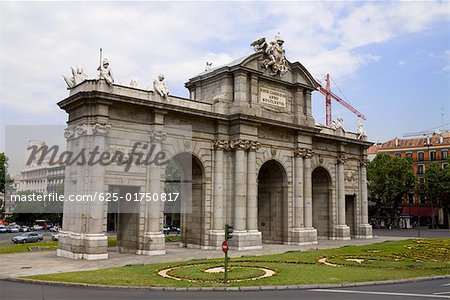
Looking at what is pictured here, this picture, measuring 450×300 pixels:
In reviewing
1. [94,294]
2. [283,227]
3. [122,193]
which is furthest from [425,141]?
[94,294]

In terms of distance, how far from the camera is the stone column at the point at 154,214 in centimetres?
3052

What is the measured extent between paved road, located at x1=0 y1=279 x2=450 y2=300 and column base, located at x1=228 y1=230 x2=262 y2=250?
16.4m

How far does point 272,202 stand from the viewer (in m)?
41.0

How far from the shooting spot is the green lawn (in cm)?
1931

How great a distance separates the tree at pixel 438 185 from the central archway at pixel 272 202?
172 feet

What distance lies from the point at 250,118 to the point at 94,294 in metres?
21.6

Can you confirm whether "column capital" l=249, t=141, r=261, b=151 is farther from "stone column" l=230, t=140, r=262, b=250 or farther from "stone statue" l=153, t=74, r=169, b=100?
"stone statue" l=153, t=74, r=169, b=100

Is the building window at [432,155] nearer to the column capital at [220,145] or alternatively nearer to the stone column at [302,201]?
the stone column at [302,201]

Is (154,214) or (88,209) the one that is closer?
(88,209)

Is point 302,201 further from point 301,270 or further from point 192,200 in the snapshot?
point 301,270

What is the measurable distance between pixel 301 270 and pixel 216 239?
1266 centimetres

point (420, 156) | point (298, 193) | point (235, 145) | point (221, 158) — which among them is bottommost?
point (298, 193)

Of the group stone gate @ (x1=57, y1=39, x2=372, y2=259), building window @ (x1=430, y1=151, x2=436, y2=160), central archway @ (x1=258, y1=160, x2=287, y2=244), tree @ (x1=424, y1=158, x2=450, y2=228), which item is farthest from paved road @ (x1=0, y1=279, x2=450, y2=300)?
building window @ (x1=430, y1=151, x2=436, y2=160)
